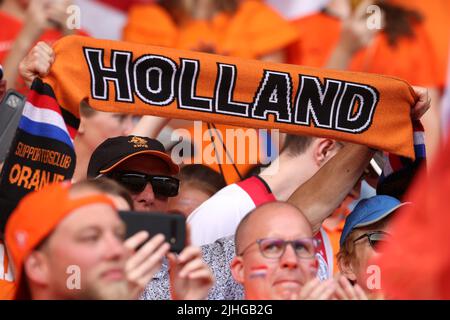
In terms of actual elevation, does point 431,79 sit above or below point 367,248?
above

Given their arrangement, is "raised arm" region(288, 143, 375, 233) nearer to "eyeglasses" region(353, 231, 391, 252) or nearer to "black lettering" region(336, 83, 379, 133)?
"black lettering" region(336, 83, 379, 133)

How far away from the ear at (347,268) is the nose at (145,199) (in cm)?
78

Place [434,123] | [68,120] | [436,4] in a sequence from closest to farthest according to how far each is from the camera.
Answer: [68,120], [434,123], [436,4]

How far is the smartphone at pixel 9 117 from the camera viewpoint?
490 centimetres

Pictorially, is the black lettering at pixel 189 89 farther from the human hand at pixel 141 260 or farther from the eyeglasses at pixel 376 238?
the human hand at pixel 141 260

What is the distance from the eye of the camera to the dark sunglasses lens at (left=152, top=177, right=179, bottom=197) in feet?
15.6

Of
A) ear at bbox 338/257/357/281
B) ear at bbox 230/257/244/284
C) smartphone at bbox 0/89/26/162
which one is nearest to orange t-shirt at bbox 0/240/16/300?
smartphone at bbox 0/89/26/162

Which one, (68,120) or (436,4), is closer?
(68,120)

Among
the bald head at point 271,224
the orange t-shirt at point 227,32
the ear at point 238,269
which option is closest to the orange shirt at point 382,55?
the orange t-shirt at point 227,32
